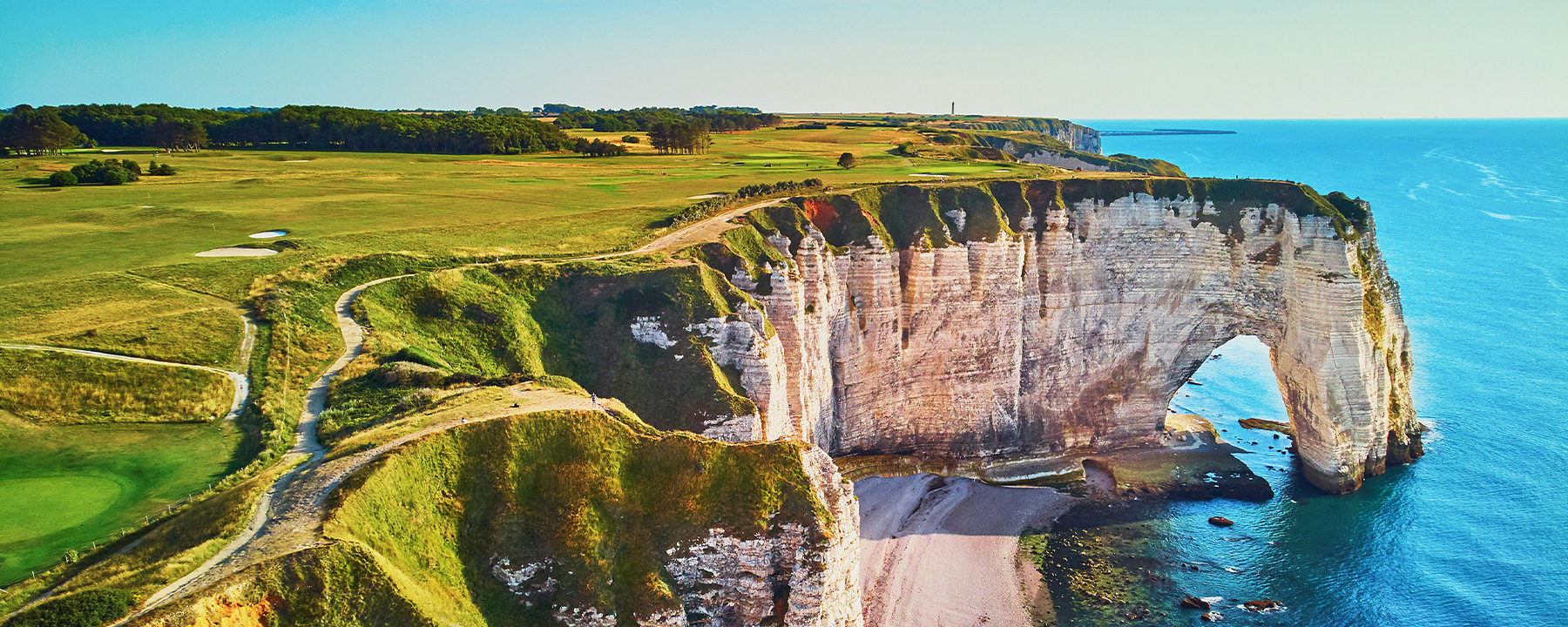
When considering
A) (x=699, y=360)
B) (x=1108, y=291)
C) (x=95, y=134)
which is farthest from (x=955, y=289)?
(x=95, y=134)

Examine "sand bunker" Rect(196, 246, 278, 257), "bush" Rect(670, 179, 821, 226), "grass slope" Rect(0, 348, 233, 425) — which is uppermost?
"bush" Rect(670, 179, 821, 226)

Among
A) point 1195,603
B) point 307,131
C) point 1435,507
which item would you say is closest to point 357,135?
point 307,131

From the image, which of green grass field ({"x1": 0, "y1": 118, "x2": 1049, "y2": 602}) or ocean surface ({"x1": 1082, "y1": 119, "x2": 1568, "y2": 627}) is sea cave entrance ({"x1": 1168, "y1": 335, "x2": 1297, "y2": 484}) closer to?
ocean surface ({"x1": 1082, "y1": 119, "x2": 1568, "y2": 627})

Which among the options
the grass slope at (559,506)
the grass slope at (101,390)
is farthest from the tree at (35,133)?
the grass slope at (559,506)

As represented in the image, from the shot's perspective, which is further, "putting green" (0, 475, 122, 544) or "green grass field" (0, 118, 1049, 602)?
"green grass field" (0, 118, 1049, 602)

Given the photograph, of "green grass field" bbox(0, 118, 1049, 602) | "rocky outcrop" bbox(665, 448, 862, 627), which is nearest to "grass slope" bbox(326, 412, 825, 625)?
"rocky outcrop" bbox(665, 448, 862, 627)

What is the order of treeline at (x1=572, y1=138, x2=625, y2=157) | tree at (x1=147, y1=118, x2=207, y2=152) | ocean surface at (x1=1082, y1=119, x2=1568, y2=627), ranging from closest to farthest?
ocean surface at (x1=1082, y1=119, x2=1568, y2=627)
tree at (x1=147, y1=118, x2=207, y2=152)
treeline at (x1=572, y1=138, x2=625, y2=157)

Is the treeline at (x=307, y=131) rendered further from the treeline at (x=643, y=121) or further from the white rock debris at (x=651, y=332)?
the white rock debris at (x=651, y=332)
